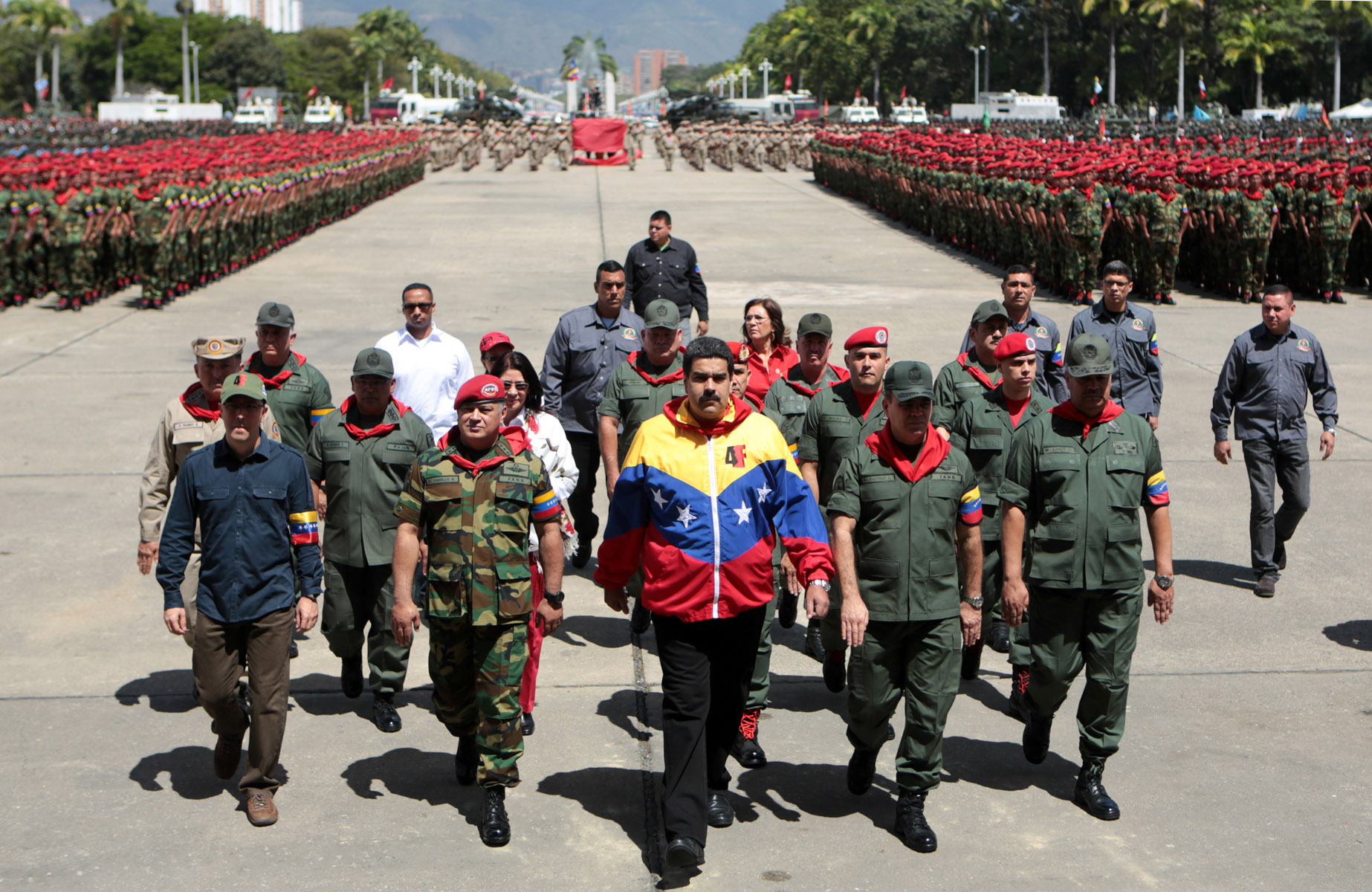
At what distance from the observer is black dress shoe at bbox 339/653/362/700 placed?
6676mm

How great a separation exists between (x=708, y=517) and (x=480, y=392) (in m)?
0.94

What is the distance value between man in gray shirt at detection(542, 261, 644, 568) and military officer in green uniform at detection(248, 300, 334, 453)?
5.54ft

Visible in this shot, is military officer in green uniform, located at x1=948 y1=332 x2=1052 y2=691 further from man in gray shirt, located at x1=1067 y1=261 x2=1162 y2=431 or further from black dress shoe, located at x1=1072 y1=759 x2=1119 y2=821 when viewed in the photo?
man in gray shirt, located at x1=1067 y1=261 x2=1162 y2=431

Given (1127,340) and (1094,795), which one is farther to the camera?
(1127,340)

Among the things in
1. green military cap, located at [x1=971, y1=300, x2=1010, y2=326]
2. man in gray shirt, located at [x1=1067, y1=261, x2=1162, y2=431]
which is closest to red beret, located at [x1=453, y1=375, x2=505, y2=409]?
green military cap, located at [x1=971, y1=300, x2=1010, y2=326]

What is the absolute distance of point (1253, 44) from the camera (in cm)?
8812

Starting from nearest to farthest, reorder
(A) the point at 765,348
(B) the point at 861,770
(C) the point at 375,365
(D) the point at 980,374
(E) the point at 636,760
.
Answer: (B) the point at 861,770 < (E) the point at 636,760 < (C) the point at 375,365 < (D) the point at 980,374 < (A) the point at 765,348

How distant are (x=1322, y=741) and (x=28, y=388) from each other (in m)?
12.5

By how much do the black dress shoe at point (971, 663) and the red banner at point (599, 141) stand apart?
47200mm

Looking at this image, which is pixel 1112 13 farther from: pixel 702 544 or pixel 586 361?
pixel 702 544

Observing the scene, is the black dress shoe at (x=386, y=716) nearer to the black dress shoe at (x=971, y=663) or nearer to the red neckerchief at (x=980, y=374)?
the black dress shoe at (x=971, y=663)

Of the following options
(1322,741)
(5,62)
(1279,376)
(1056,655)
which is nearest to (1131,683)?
(1322,741)

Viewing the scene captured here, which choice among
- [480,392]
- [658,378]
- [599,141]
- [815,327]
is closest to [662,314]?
[658,378]

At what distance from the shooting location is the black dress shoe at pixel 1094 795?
5.48 m
